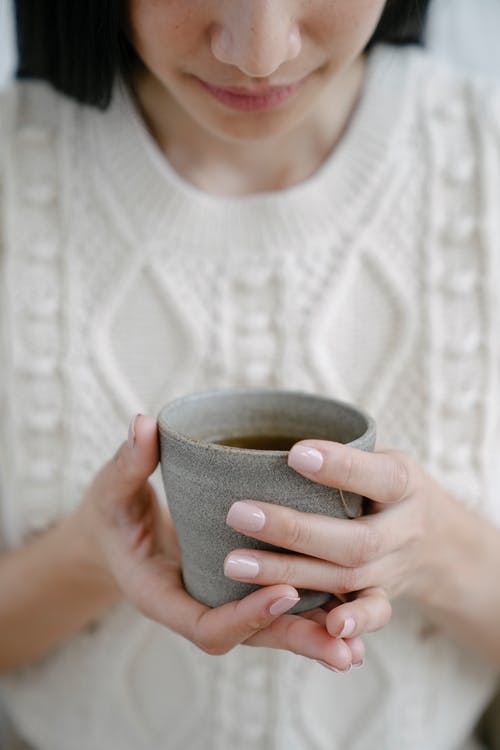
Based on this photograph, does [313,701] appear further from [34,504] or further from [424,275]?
[424,275]

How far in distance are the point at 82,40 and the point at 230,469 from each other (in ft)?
1.82

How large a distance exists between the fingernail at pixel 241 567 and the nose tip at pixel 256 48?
39cm

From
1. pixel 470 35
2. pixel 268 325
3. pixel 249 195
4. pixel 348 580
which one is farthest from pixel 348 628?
pixel 470 35

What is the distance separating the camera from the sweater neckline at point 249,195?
0.91 m

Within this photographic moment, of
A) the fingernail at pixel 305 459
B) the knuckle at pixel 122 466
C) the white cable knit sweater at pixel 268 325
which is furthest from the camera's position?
the white cable knit sweater at pixel 268 325

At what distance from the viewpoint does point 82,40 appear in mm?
833

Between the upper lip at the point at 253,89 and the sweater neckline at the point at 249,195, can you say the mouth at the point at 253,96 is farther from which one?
the sweater neckline at the point at 249,195

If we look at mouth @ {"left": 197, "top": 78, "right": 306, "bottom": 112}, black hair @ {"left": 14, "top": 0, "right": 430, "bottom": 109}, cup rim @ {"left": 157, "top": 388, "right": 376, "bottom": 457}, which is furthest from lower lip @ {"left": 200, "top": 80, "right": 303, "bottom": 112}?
cup rim @ {"left": 157, "top": 388, "right": 376, "bottom": 457}

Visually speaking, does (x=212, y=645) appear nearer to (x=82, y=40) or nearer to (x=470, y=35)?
(x=82, y=40)

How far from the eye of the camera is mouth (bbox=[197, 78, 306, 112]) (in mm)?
718

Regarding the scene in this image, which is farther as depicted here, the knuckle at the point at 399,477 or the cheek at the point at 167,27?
the cheek at the point at 167,27

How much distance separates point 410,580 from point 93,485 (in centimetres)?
31

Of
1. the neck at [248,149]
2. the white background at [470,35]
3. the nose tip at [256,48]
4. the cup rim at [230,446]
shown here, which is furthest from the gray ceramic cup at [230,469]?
the white background at [470,35]

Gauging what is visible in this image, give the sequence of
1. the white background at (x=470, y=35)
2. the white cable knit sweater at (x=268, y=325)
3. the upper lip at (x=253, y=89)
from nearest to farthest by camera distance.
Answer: the upper lip at (x=253, y=89) → the white cable knit sweater at (x=268, y=325) → the white background at (x=470, y=35)
